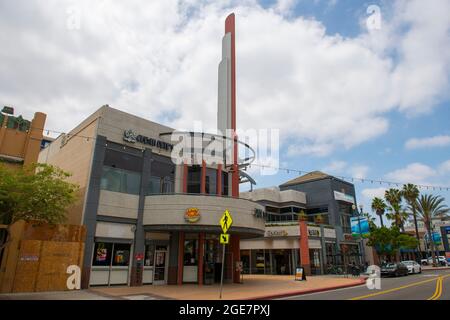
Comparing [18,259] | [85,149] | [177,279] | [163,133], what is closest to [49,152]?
[85,149]

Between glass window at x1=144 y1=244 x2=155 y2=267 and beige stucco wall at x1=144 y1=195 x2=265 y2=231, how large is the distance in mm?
1788

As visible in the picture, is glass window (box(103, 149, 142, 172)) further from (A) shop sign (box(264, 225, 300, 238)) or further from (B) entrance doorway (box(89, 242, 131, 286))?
(A) shop sign (box(264, 225, 300, 238))

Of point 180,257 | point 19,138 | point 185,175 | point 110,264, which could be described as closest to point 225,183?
point 185,175

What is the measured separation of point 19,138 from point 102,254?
806 centimetres

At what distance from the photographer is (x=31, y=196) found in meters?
14.3

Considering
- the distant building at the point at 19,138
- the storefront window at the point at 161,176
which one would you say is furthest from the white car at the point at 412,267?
the distant building at the point at 19,138

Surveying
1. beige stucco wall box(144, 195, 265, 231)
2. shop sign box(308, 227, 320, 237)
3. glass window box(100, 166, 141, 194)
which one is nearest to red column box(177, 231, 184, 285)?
beige stucco wall box(144, 195, 265, 231)

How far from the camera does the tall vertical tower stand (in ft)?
84.7

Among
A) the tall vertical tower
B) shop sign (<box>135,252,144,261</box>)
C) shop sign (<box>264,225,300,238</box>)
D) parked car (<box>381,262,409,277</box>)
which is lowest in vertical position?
parked car (<box>381,262,409,277</box>)

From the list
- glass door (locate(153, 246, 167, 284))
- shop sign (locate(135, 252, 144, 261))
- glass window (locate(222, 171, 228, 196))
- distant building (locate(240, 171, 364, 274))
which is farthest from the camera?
distant building (locate(240, 171, 364, 274))

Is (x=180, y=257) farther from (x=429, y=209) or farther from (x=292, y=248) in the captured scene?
(x=429, y=209)

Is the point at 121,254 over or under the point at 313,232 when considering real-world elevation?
under

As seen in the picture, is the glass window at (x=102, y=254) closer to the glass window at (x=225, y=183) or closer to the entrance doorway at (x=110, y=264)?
the entrance doorway at (x=110, y=264)
